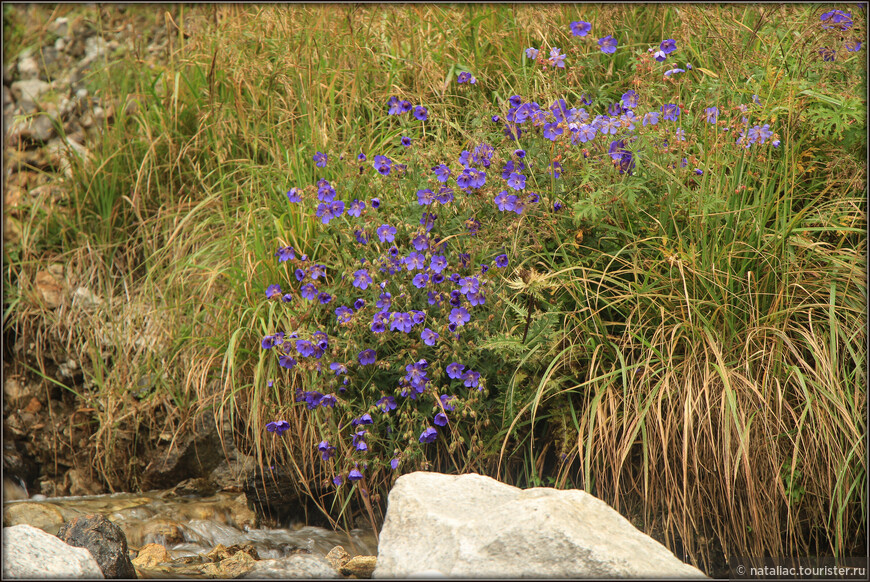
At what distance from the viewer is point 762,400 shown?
6.78 ft

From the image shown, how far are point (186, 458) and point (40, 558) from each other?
1.25m

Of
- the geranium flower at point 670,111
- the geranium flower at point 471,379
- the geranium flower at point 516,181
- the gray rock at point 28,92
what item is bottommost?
the geranium flower at point 471,379

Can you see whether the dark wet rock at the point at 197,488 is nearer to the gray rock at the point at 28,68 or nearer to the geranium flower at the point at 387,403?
the geranium flower at the point at 387,403

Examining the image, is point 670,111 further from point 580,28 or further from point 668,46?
point 580,28

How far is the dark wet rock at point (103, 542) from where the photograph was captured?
212cm

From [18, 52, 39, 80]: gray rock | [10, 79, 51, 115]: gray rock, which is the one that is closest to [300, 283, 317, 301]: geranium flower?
[10, 79, 51, 115]: gray rock

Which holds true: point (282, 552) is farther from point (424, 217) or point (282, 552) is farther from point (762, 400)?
point (762, 400)

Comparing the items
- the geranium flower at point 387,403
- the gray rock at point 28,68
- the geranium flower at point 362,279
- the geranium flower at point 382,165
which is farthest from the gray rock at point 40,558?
the gray rock at point 28,68

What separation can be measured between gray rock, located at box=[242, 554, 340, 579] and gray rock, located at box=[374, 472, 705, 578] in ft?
1.06

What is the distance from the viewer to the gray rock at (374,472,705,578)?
5.24 ft

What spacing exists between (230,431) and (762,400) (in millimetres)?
2102

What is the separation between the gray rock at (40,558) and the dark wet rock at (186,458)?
3.38ft

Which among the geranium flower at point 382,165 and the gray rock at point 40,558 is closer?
the gray rock at point 40,558

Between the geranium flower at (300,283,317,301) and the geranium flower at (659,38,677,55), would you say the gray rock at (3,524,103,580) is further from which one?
the geranium flower at (659,38,677,55)
